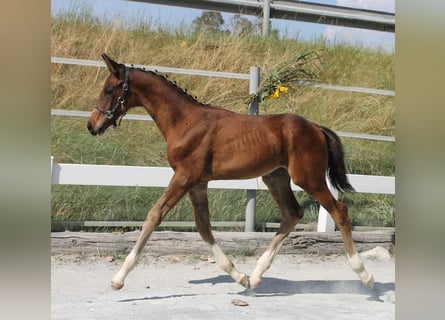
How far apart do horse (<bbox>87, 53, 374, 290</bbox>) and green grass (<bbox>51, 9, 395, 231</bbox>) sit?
158 cm

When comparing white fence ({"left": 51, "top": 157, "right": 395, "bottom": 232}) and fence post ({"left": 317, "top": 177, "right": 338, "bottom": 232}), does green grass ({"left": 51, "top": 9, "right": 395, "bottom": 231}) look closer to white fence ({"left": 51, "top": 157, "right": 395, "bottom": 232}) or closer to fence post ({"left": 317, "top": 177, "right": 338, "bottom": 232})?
fence post ({"left": 317, "top": 177, "right": 338, "bottom": 232})

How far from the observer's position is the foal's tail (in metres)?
4.62

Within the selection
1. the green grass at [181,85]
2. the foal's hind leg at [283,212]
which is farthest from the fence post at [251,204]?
the foal's hind leg at [283,212]

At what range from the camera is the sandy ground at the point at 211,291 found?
13.8 ft

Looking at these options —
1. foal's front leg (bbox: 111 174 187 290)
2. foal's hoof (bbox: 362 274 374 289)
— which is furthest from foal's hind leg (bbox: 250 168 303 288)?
foal's front leg (bbox: 111 174 187 290)

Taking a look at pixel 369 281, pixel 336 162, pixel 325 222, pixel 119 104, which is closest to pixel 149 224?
pixel 119 104

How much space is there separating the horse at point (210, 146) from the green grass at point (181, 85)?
1.58 meters

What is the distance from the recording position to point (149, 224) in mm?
4227

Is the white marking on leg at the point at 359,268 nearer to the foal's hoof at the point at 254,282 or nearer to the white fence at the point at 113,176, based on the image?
the foal's hoof at the point at 254,282
